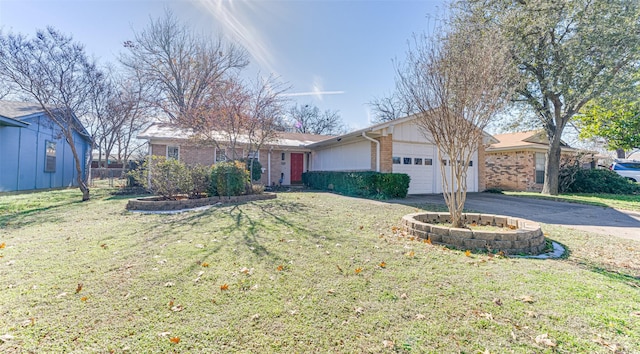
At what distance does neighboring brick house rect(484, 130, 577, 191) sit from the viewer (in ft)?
52.1

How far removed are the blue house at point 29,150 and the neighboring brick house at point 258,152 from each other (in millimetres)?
3516

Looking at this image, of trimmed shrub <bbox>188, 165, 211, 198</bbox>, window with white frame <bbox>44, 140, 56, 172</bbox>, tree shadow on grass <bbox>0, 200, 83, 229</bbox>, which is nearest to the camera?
tree shadow on grass <bbox>0, 200, 83, 229</bbox>

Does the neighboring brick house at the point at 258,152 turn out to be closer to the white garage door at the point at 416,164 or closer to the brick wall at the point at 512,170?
the white garage door at the point at 416,164

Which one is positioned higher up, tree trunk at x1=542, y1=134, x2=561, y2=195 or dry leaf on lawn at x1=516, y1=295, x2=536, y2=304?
tree trunk at x1=542, y1=134, x2=561, y2=195

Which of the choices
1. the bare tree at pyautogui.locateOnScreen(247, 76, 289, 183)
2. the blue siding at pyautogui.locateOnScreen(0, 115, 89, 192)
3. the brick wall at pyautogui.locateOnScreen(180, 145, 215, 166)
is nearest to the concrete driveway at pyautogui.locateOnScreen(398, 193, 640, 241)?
the bare tree at pyautogui.locateOnScreen(247, 76, 289, 183)

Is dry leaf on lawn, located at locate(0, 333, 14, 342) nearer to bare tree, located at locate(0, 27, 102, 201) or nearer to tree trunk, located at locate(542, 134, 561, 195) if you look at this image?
bare tree, located at locate(0, 27, 102, 201)

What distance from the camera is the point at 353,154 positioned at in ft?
44.3

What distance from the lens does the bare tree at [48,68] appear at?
366 inches

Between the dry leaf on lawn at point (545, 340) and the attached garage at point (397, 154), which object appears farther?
the attached garage at point (397, 154)

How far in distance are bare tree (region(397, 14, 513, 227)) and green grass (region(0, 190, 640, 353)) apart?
1980 millimetres

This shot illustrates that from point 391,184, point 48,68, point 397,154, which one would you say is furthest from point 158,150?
point 397,154

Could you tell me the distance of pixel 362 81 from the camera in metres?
15.7

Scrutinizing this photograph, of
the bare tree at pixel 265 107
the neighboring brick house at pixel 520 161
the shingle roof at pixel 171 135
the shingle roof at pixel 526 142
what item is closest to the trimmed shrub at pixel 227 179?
the bare tree at pixel 265 107

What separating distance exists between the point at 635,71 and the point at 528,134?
692 centimetres
